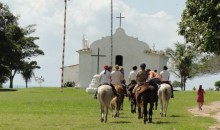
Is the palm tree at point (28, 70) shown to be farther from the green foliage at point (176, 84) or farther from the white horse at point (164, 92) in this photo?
the white horse at point (164, 92)

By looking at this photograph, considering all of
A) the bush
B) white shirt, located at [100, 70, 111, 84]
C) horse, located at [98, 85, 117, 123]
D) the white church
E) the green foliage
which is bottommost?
horse, located at [98, 85, 117, 123]

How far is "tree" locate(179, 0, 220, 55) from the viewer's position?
22.1 meters

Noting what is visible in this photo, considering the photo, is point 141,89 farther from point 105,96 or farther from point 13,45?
point 13,45

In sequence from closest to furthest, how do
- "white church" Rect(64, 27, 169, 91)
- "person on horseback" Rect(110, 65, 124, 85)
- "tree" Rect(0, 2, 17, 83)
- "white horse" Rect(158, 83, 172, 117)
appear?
"person on horseback" Rect(110, 65, 124, 85) → "white horse" Rect(158, 83, 172, 117) → "white church" Rect(64, 27, 169, 91) → "tree" Rect(0, 2, 17, 83)

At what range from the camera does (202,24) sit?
77.3 ft

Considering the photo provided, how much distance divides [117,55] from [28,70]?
88.4 feet

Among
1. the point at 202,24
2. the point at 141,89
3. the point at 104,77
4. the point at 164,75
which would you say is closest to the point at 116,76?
the point at 104,77

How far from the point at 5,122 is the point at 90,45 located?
5315 cm

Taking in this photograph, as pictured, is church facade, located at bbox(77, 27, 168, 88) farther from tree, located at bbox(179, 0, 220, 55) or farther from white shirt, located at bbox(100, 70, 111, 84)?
white shirt, located at bbox(100, 70, 111, 84)

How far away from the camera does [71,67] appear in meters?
81.5

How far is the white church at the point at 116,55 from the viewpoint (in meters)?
73.4

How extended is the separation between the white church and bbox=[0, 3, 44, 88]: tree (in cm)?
1063

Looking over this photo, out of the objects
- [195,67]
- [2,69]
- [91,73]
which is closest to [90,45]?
[91,73]

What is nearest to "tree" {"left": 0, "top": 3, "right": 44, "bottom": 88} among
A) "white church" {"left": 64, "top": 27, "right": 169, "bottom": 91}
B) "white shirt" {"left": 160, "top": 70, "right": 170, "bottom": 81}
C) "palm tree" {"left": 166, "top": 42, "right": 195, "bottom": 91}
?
"white church" {"left": 64, "top": 27, "right": 169, "bottom": 91}
